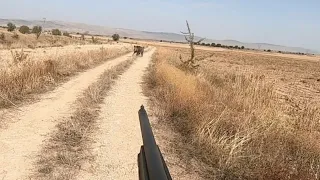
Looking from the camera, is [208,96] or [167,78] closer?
[208,96]

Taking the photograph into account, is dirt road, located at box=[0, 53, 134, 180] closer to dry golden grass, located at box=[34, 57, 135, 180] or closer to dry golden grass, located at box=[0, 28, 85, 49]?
dry golden grass, located at box=[34, 57, 135, 180]

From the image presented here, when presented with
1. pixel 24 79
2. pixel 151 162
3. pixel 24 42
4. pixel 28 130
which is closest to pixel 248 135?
pixel 28 130

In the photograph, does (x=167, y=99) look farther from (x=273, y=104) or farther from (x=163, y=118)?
(x=273, y=104)

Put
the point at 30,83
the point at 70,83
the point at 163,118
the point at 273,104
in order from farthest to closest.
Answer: the point at 70,83 < the point at 30,83 < the point at 273,104 < the point at 163,118

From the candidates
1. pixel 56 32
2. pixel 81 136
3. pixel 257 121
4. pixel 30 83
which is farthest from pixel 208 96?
pixel 56 32

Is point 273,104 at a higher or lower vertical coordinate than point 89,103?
higher

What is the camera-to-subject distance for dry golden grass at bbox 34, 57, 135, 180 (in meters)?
4.57

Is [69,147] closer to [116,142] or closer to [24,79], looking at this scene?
[116,142]

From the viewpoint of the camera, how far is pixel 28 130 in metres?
6.33

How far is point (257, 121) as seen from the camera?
702 cm

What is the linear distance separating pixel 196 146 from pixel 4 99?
16.2 ft

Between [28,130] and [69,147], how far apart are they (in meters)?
1.22

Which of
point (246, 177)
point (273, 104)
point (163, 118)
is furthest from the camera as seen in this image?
point (273, 104)

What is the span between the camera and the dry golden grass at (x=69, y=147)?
4.57 meters
